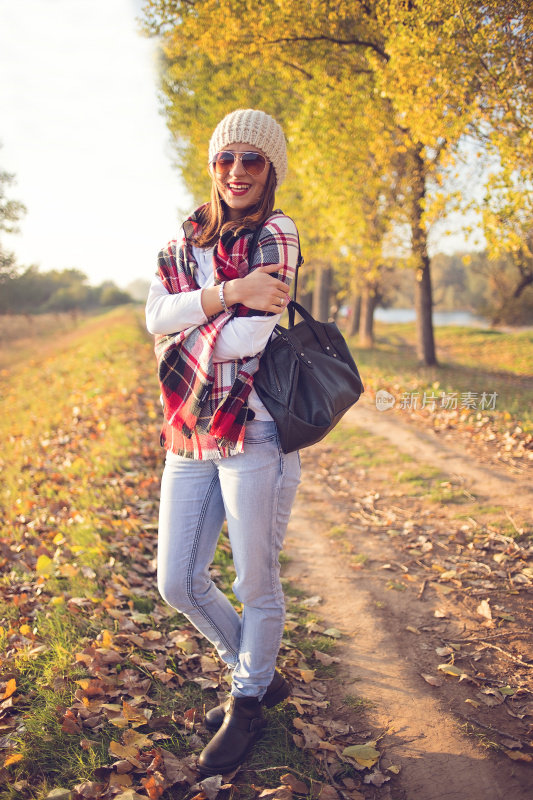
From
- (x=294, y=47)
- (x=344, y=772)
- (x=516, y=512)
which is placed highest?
(x=294, y=47)

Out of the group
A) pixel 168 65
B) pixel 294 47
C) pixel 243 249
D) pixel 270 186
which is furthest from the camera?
pixel 168 65

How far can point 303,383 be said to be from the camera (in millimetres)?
2025

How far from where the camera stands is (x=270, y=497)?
2.02m

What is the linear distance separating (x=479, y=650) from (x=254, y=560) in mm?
1785

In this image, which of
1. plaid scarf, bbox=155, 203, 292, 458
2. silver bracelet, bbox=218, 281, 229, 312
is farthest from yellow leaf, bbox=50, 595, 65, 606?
silver bracelet, bbox=218, 281, 229, 312

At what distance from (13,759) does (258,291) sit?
2.25 meters

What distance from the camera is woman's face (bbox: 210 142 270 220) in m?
2.12

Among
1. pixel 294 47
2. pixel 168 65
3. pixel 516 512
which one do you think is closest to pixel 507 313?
pixel 168 65

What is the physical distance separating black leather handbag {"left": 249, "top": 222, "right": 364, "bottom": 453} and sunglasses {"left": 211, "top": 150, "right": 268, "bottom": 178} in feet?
1.17

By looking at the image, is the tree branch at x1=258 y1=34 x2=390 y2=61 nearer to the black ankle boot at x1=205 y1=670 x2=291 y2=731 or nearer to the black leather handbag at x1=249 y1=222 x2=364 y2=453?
the black leather handbag at x1=249 y1=222 x2=364 y2=453

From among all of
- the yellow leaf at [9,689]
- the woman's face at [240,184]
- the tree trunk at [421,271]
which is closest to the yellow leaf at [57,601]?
the yellow leaf at [9,689]

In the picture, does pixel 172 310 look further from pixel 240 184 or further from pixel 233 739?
→ pixel 233 739

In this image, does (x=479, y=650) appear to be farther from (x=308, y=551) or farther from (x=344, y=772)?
(x=308, y=551)

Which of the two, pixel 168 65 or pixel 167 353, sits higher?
pixel 168 65
